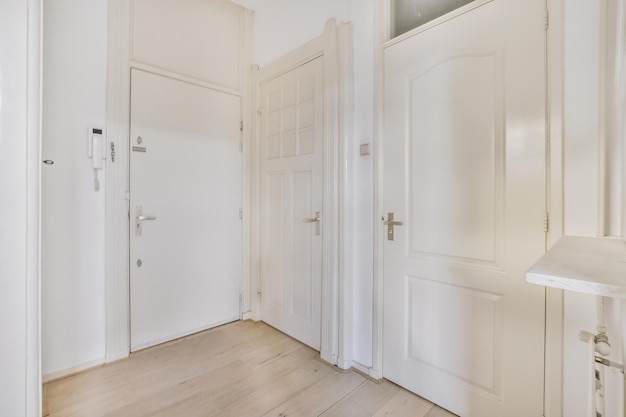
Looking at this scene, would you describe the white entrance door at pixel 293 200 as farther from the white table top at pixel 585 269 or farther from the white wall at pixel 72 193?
the white table top at pixel 585 269

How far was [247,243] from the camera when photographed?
2.71 meters

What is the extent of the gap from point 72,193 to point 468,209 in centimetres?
237

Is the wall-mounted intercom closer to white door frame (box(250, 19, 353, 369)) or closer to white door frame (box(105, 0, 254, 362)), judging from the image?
white door frame (box(105, 0, 254, 362))

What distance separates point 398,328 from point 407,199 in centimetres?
76

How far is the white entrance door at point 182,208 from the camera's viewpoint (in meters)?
2.15

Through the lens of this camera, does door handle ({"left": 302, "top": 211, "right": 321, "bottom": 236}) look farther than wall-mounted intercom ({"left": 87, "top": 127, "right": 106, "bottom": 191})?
Yes

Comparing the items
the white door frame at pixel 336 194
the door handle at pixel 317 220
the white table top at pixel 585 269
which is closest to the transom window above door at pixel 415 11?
the white door frame at pixel 336 194

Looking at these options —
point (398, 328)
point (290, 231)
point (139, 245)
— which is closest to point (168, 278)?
point (139, 245)

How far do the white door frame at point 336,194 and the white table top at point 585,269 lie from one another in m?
1.21

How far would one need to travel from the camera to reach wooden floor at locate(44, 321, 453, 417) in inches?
60.7

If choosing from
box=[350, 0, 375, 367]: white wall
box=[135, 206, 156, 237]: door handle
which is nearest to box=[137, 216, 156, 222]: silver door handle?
box=[135, 206, 156, 237]: door handle

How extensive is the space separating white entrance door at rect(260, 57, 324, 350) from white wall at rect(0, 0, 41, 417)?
5.00 feet

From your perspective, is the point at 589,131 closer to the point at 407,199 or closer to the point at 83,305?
the point at 407,199

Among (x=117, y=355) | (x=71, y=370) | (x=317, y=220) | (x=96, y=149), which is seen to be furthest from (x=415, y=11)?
(x=71, y=370)
